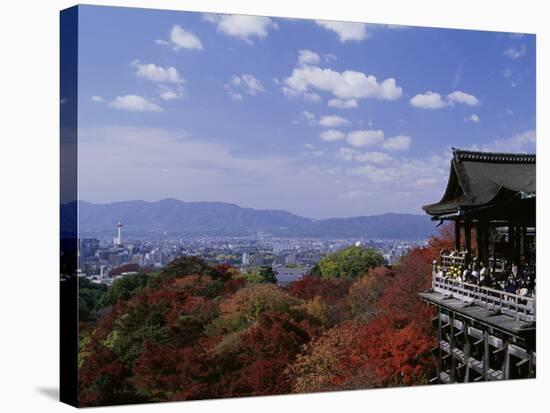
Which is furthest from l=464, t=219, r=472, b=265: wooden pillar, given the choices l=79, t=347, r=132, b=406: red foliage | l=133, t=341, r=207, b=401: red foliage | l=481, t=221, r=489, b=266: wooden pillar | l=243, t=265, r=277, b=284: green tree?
l=79, t=347, r=132, b=406: red foliage

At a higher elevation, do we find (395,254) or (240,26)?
(240,26)

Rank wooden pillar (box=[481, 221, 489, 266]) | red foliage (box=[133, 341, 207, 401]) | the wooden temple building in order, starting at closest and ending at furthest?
red foliage (box=[133, 341, 207, 401]) < the wooden temple building < wooden pillar (box=[481, 221, 489, 266])

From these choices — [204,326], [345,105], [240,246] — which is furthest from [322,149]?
[204,326]

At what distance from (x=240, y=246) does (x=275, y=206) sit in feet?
2.13

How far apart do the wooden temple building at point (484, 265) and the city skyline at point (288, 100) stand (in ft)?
0.92

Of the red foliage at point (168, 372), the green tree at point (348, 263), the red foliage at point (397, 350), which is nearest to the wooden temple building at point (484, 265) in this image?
the red foliage at point (397, 350)

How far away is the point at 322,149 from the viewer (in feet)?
37.3

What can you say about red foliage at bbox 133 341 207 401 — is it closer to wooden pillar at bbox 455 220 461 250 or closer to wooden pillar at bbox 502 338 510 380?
wooden pillar at bbox 502 338 510 380

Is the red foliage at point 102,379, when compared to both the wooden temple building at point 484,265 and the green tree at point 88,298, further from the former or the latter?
the wooden temple building at point 484,265

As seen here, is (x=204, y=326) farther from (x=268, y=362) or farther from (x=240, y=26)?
(x=240, y=26)

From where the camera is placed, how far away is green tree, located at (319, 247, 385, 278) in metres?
11.5

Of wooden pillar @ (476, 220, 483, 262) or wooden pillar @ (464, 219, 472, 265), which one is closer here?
wooden pillar @ (476, 220, 483, 262)

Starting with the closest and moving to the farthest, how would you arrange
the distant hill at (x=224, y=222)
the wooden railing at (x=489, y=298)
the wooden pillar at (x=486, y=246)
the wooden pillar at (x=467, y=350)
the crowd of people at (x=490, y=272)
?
1. the distant hill at (x=224, y=222)
2. the wooden railing at (x=489, y=298)
3. the crowd of people at (x=490, y=272)
4. the wooden pillar at (x=467, y=350)
5. the wooden pillar at (x=486, y=246)

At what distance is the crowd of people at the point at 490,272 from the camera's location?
11.7 metres
